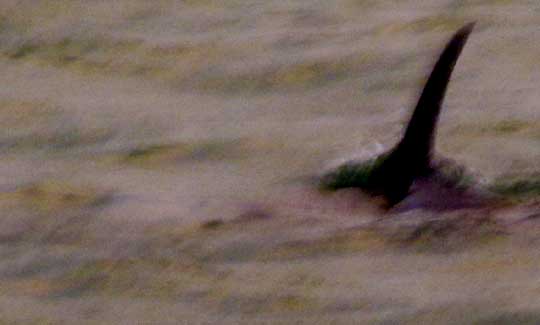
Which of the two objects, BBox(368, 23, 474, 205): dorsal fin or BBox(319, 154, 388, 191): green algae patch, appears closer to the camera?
BBox(368, 23, 474, 205): dorsal fin

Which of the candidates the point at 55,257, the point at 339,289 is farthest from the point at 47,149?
the point at 339,289

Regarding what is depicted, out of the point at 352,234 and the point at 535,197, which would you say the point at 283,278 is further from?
the point at 535,197

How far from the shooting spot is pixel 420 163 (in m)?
1.86

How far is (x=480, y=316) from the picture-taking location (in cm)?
148

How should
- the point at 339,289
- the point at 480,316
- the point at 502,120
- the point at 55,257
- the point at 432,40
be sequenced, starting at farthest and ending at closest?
the point at 432,40
the point at 502,120
the point at 55,257
the point at 339,289
the point at 480,316

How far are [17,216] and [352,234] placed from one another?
18.9 inches

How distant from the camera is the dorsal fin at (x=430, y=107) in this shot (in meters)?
1.75

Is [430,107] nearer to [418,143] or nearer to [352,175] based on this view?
[418,143]

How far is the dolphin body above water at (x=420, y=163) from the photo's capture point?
1.77 metres

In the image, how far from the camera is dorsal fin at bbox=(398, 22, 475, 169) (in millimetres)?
1753

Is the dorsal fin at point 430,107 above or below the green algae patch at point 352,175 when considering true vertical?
above

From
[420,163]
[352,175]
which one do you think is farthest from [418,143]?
[352,175]

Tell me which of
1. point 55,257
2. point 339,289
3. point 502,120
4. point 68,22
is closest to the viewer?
point 339,289

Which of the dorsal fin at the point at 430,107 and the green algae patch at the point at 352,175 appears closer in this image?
the dorsal fin at the point at 430,107
